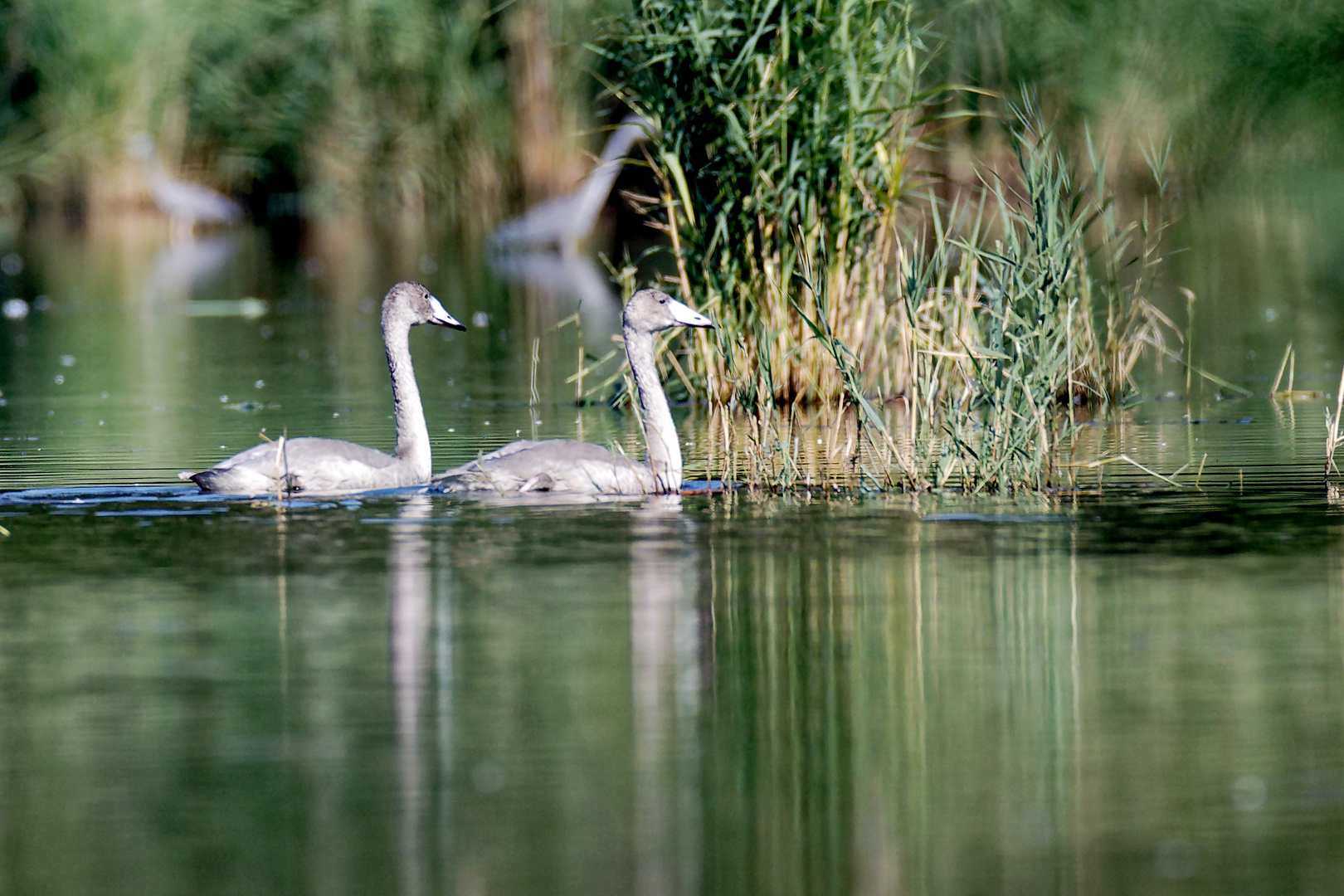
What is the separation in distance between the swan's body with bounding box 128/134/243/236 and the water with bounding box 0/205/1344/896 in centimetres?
2387

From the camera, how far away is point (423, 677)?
6.07 meters

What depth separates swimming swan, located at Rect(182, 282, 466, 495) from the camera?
9219 mm

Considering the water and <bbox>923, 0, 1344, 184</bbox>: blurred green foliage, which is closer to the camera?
the water

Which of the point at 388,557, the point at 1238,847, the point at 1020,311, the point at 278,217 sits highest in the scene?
the point at 278,217

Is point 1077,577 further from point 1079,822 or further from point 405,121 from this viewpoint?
point 405,121

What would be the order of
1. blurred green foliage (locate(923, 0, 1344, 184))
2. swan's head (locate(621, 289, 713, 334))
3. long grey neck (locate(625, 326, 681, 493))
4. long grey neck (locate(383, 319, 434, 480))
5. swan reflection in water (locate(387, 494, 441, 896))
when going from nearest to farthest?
swan reflection in water (locate(387, 494, 441, 896)) → long grey neck (locate(625, 326, 681, 493)) → long grey neck (locate(383, 319, 434, 480)) → swan's head (locate(621, 289, 713, 334)) → blurred green foliage (locate(923, 0, 1344, 184))

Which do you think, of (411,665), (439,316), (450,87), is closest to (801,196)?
(439,316)

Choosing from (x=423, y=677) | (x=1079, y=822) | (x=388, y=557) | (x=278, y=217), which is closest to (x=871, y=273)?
(x=388, y=557)

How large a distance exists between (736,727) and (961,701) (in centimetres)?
60

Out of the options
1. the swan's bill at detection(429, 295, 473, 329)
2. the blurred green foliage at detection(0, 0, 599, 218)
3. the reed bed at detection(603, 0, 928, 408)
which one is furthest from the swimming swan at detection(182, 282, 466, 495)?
the blurred green foliage at detection(0, 0, 599, 218)

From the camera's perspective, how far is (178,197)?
1331 inches

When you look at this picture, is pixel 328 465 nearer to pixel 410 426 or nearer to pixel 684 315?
pixel 410 426

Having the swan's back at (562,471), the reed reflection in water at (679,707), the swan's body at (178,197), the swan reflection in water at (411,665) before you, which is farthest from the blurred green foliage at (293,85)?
the reed reflection in water at (679,707)

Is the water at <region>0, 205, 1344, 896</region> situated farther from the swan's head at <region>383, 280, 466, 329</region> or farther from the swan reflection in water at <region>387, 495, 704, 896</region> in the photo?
the swan's head at <region>383, 280, 466, 329</region>
